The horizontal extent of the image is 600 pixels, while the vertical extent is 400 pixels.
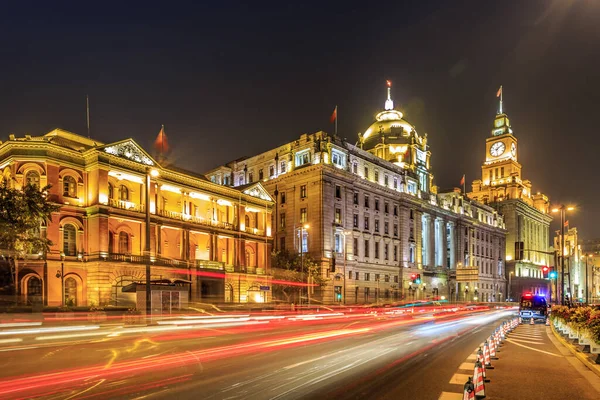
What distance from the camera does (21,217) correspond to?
3475cm

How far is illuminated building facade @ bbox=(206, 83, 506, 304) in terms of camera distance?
66.8 metres

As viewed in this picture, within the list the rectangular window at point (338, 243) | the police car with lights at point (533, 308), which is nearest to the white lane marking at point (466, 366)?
the police car with lights at point (533, 308)

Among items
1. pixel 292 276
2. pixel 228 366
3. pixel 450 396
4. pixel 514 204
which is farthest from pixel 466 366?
pixel 514 204

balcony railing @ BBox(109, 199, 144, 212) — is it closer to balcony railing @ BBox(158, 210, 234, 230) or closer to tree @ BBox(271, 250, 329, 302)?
balcony railing @ BBox(158, 210, 234, 230)

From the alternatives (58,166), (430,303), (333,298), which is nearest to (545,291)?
(430,303)

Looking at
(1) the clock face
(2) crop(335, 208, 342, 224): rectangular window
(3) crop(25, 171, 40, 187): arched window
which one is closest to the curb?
(3) crop(25, 171, 40, 187): arched window

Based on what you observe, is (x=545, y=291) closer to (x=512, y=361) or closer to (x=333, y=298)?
(x=333, y=298)

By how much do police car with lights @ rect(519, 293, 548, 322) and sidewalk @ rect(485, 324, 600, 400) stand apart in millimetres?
21575

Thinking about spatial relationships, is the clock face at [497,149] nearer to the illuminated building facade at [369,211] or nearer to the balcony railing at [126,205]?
the illuminated building facade at [369,211]

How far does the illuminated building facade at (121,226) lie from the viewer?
4147 cm

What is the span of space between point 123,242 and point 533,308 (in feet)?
122

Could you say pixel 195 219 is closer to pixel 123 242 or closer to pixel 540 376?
pixel 123 242

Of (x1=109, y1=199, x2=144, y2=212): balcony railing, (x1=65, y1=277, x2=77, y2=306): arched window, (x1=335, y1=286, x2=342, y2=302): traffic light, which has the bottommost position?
(x1=335, y1=286, x2=342, y2=302): traffic light

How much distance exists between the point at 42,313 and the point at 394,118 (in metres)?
76.2
